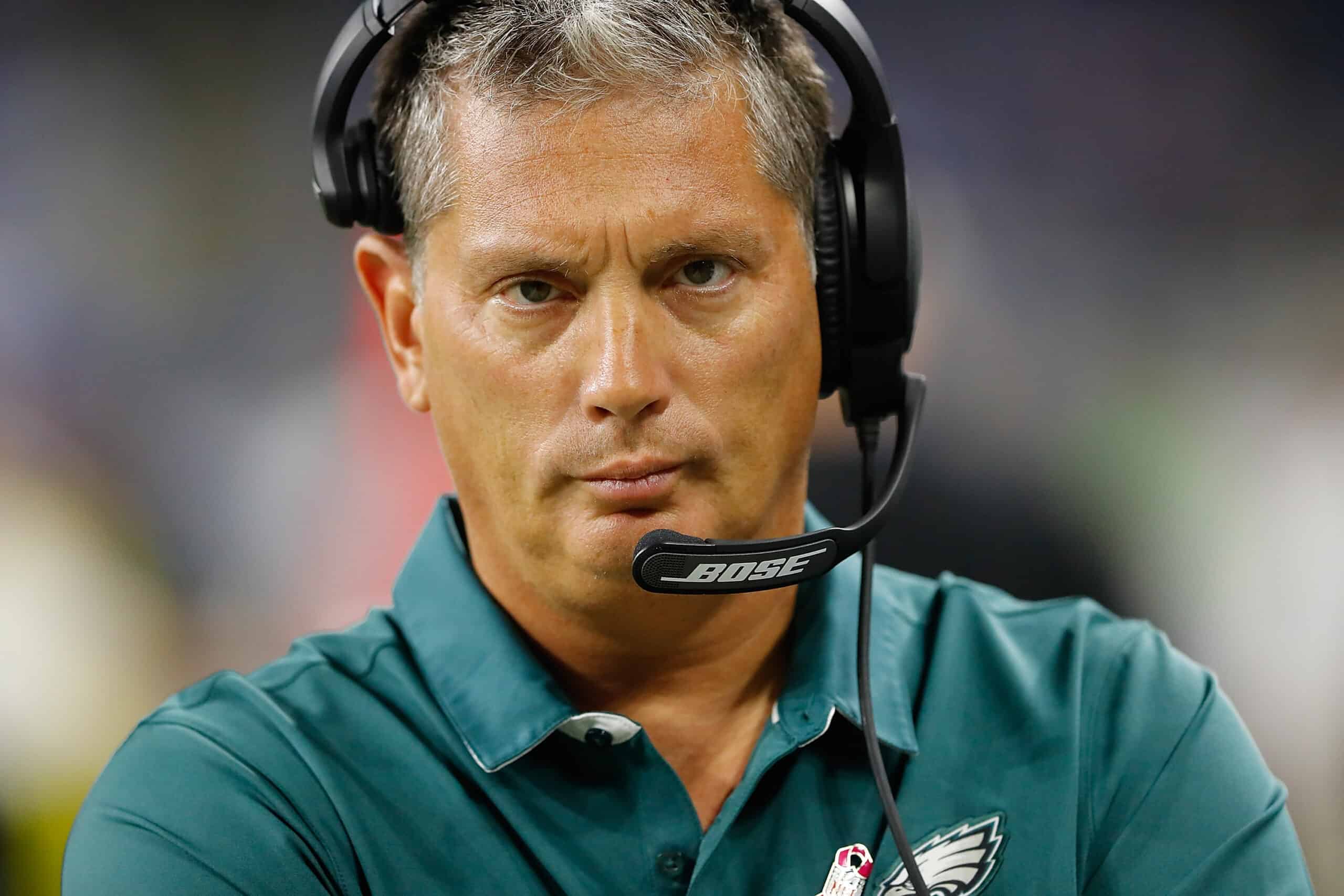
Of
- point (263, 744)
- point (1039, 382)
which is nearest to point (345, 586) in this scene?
point (263, 744)

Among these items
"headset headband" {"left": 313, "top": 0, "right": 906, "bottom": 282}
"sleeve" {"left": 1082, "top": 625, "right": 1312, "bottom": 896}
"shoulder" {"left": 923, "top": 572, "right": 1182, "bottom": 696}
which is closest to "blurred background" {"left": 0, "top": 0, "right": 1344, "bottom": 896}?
"shoulder" {"left": 923, "top": 572, "right": 1182, "bottom": 696}

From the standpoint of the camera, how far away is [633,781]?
1.33 metres

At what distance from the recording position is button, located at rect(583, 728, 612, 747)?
134cm

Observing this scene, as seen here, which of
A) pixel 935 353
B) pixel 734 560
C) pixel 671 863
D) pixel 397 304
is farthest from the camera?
pixel 935 353

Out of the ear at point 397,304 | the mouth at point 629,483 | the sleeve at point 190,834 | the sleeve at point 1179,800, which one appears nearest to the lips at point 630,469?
the mouth at point 629,483

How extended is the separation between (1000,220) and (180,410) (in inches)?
59.6

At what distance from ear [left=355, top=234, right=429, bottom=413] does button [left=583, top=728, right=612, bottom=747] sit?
44 centimetres

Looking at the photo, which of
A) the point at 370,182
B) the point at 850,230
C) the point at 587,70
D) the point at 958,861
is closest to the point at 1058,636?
the point at 958,861

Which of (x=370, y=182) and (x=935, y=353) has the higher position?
(x=370, y=182)

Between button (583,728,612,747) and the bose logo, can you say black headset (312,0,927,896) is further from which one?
button (583,728,612,747)

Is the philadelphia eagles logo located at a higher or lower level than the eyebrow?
lower

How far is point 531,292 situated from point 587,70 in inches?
9.3

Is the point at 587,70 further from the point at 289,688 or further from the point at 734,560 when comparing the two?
the point at 289,688

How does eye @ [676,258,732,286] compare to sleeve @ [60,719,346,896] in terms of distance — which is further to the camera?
eye @ [676,258,732,286]
